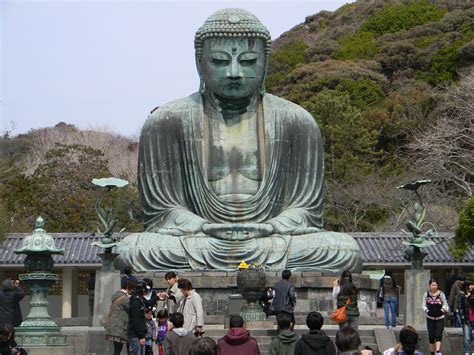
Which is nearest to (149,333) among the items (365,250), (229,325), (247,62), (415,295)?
(229,325)

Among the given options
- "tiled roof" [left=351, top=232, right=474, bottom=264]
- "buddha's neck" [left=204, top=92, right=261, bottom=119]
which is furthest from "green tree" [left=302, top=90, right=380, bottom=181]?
"buddha's neck" [left=204, top=92, right=261, bottom=119]

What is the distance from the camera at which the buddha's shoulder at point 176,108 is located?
72.8 ft

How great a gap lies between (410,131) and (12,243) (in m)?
17.5

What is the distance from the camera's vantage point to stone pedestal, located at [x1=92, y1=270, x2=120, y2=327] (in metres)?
18.8

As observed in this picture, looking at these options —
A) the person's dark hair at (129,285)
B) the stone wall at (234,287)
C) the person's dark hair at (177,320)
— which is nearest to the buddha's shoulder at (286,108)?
the stone wall at (234,287)

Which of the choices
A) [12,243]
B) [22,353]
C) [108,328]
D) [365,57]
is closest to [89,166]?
[12,243]

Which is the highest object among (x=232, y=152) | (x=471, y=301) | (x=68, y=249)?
(x=232, y=152)

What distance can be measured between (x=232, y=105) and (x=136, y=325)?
29.9 ft

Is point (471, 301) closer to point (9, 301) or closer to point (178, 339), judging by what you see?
point (9, 301)

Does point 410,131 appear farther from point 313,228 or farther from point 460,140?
point 313,228

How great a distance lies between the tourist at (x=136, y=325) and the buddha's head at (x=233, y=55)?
856cm

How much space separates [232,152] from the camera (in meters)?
22.1

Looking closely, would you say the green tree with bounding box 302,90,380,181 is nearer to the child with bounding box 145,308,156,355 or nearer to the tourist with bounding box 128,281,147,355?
the child with bounding box 145,308,156,355

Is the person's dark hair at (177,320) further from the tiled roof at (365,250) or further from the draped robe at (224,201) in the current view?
the tiled roof at (365,250)
